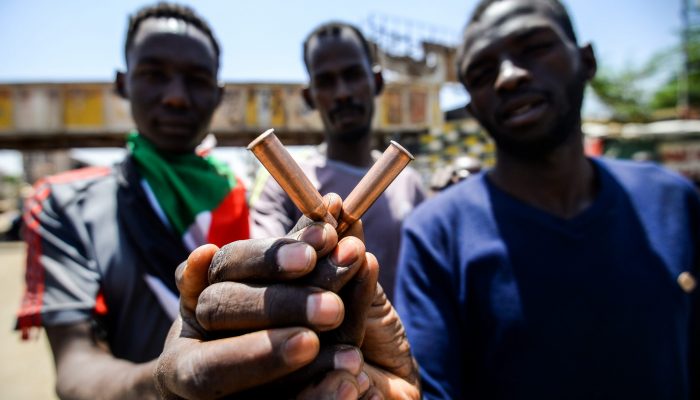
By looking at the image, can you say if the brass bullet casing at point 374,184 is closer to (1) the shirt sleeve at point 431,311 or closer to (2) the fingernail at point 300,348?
(2) the fingernail at point 300,348

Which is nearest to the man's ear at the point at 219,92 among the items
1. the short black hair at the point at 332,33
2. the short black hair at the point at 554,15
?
the short black hair at the point at 332,33

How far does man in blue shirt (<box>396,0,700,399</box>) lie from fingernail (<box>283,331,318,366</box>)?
0.76 m

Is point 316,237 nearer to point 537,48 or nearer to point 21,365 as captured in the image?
point 537,48

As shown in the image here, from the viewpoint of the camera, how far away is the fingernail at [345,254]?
0.86 metres

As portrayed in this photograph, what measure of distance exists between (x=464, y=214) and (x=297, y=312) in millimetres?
1061

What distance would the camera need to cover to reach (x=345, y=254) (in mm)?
866

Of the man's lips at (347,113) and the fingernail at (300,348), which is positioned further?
the man's lips at (347,113)

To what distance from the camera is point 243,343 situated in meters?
0.80

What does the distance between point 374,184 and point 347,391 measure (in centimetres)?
44

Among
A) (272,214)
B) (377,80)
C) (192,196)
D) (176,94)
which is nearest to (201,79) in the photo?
(176,94)

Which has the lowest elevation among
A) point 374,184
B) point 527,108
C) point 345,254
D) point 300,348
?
point 300,348

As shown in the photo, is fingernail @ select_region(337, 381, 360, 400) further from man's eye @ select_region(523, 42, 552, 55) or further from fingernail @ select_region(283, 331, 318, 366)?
man's eye @ select_region(523, 42, 552, 55)

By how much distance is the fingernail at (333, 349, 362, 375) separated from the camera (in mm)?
858

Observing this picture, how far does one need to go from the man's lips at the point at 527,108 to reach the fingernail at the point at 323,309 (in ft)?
4.06
